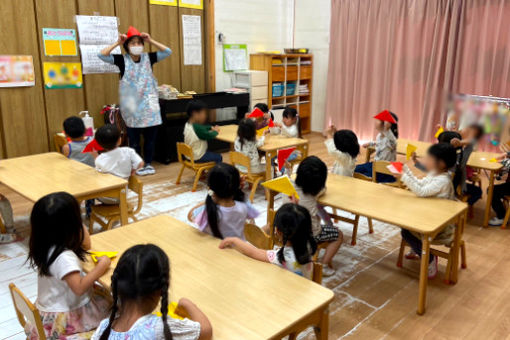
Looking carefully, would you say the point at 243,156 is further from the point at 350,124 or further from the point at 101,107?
the point at 350,124

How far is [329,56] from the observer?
7.46 meters

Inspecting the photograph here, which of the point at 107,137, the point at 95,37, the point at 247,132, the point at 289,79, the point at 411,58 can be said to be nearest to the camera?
the point at 107,137

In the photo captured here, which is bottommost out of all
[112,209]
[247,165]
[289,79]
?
[112,209]

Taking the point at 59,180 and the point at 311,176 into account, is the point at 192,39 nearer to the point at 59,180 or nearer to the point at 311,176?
the point at 59,180

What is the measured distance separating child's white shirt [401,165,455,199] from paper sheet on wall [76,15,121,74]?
4.32 meters

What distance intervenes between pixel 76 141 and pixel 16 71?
1891mm

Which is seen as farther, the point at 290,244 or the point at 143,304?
the point at 290,244

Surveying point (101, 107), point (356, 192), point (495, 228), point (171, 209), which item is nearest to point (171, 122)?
point (101, 107)

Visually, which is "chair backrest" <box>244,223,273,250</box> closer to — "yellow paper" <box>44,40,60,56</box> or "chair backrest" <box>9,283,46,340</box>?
"chair backrest" <box>9,283,46,340</box>

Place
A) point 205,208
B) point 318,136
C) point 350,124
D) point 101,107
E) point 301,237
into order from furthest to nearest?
1. point 318,136
2. point 350,124
3. point 101,107
4. point 205,208
5. point 301,237

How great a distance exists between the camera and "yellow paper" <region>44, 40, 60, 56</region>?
202 inches

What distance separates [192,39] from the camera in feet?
21.2

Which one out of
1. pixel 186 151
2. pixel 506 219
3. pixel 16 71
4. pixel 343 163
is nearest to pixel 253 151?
pixel 186 151

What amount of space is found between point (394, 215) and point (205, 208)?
3.66 ft
